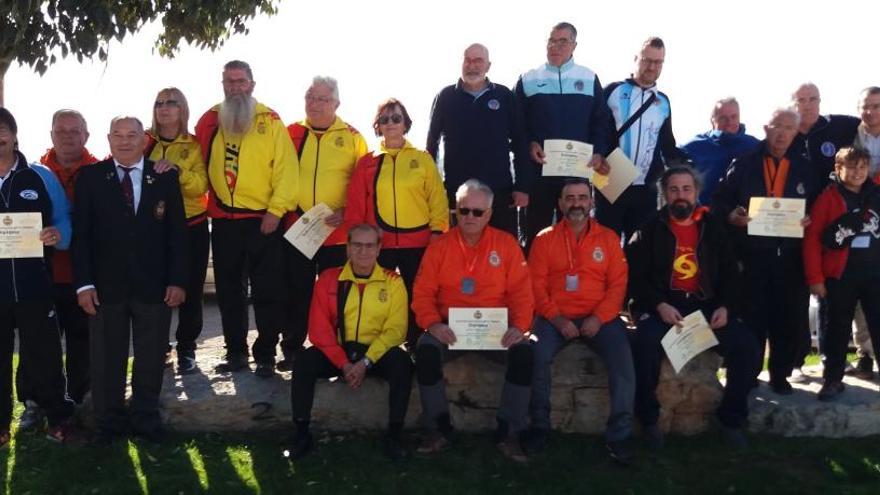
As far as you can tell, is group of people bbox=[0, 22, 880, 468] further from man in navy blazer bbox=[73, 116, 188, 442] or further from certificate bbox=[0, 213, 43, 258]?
certificate bbox=[0, 213, 43, 258]

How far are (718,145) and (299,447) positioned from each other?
4.38m

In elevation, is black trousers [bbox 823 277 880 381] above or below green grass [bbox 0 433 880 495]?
above

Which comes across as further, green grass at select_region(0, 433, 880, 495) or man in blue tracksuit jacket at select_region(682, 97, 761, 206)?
man in blue tracksuit jacket at select_region(682, 97, 761, 206)

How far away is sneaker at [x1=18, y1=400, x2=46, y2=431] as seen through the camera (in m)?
6.02

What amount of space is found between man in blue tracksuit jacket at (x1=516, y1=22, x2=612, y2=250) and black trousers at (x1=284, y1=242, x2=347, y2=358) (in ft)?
6.06

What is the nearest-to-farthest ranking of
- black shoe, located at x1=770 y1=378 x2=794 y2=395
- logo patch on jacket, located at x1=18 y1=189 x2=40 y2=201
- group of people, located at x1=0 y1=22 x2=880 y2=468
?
logo patch on jacket, located at x1=18 y1=189 x2=40 y2=201 < group of people, located at x1=0 y1=22 x2=880 y2=468 < black shoe, located at x1=770 y1=378 x2=794 y2=395

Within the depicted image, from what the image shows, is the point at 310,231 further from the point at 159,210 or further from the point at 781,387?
the point at 781,387

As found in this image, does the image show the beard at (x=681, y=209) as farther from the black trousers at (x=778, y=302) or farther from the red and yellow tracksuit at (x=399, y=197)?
the red and yellow tracksuit at (x=399, y=197)

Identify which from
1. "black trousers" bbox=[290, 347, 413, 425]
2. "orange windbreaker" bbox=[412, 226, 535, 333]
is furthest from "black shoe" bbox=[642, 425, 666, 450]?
"black trousers" bbox=[290, 347, 413, 425]

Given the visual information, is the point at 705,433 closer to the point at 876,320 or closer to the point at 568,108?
the point at 876,320

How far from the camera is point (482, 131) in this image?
6.43 metres

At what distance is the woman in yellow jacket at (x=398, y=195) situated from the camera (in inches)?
245

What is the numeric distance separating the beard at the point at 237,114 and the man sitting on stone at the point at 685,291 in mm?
3122

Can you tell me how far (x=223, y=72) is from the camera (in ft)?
20.4
